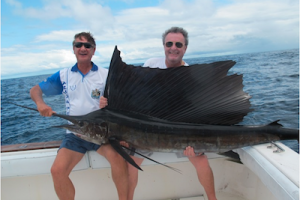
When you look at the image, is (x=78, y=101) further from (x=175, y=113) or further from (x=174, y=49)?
(x=174, y=49)

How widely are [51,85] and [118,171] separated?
93 cm

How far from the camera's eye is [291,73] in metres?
11.3

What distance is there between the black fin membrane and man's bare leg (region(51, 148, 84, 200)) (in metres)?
0.49

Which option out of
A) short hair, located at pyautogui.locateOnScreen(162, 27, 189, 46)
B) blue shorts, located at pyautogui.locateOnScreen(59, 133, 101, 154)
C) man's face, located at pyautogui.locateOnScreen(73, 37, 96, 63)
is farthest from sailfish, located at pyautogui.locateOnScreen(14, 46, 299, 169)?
short hair, located at pyautogui.locateOnScreen(162, 27, 189, 46)

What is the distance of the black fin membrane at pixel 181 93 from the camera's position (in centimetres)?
157

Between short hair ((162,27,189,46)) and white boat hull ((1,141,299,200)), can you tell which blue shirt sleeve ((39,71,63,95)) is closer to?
white boat hull ((1,141,299,200))

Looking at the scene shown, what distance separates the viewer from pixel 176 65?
84.8 inches

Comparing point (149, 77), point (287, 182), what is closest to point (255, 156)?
point (287, 182)

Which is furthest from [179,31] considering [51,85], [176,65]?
[51,85]

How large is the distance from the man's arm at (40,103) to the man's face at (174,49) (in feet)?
3.54

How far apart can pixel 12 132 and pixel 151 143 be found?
6.11 m

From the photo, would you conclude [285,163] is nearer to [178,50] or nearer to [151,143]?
[151,143]

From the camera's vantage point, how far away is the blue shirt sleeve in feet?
6.51

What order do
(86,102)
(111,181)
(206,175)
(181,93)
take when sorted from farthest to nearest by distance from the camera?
(111,181) → (86,102) → (206,175) → (181,93)
